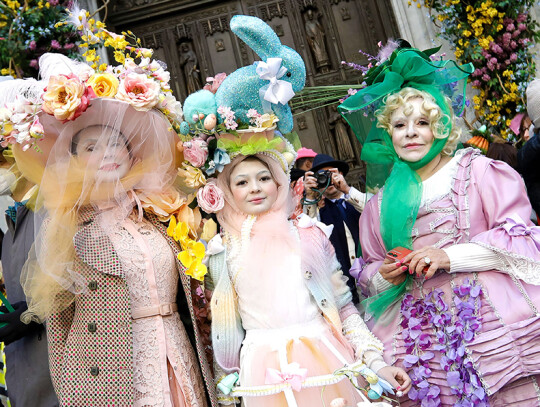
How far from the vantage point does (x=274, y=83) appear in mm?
2627

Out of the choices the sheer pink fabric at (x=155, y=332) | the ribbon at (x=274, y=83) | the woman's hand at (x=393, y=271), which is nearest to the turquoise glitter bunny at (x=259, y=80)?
the ribbon at (x=274, y=83)

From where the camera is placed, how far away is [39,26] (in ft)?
16.9

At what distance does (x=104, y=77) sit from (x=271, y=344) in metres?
1.38

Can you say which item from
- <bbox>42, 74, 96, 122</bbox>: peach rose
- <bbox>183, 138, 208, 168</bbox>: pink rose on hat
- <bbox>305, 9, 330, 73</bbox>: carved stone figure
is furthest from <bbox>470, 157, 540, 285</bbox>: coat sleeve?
<bbox>305, 9, 330, 73</bbox>: carved stone figure

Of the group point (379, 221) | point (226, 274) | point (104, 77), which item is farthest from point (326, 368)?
point (104, 77)

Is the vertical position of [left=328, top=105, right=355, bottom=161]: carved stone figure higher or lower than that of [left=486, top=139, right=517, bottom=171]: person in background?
higher

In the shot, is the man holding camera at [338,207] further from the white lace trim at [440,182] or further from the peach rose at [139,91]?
the peach rose at [139,91]

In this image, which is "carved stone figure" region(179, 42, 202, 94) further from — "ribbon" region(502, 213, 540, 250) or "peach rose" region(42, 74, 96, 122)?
A: "ribbon" region(502, 213, 540, 250)

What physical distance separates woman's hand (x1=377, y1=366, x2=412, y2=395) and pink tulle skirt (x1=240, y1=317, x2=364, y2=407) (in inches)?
4.6

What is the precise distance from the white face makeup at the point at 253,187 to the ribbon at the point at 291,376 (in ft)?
2.42

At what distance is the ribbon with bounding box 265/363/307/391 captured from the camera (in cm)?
231

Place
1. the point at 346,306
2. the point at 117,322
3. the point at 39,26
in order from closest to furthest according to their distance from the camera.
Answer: the point at 117,322, the point at 346,306, the point at 39,26

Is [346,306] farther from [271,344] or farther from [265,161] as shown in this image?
[265,161]

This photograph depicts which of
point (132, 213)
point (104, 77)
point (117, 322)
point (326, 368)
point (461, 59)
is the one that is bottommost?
point (326, 368)
